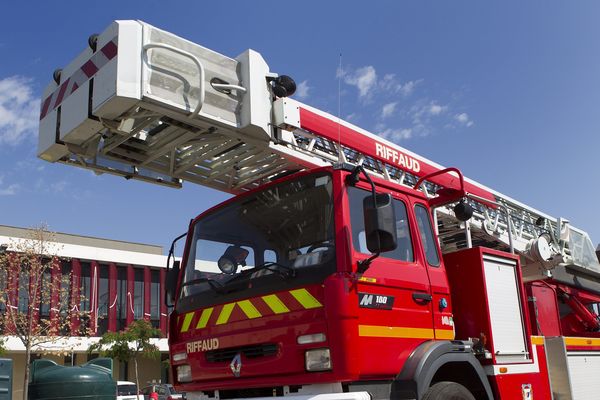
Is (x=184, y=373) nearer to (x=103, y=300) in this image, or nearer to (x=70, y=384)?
(x=70, y=384)

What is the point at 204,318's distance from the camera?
17.0 feet

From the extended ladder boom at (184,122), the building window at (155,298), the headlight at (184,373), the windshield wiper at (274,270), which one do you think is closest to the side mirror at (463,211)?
the extended ladder boom at (184,122)

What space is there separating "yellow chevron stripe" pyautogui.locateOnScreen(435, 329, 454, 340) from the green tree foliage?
110ft

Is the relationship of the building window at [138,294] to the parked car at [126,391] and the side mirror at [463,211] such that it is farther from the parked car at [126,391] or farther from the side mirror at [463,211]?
the side mirror at [463,211]

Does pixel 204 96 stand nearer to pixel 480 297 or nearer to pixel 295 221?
pixel 295 221

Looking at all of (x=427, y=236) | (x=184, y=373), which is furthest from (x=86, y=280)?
(x=427, y=236)

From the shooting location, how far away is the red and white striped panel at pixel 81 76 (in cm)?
485

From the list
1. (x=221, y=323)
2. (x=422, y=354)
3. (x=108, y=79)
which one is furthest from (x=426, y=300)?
(x=108, y=79)

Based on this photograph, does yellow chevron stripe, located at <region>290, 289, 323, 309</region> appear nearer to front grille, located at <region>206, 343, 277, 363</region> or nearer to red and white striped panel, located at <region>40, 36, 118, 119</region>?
front grille, located at <region>206, 343, 277, 363</region>

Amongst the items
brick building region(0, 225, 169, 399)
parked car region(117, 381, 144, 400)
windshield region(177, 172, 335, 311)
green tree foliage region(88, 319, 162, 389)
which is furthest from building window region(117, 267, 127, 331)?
windshield region(177, 172, 335, 311)

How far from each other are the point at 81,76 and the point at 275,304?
A: 249cm

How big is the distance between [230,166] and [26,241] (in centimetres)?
2291

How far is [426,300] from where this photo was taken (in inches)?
199

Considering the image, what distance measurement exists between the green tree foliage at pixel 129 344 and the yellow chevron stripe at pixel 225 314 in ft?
109
